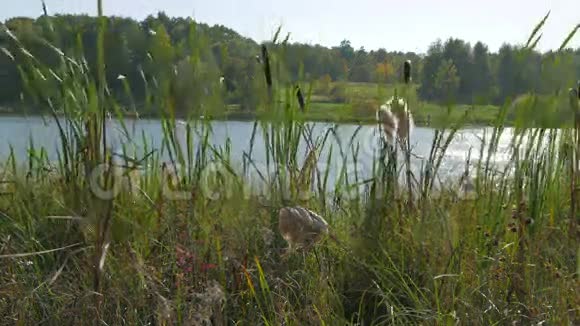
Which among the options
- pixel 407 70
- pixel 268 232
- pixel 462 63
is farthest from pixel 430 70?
pixel 268 232

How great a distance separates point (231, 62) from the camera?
2039 mm

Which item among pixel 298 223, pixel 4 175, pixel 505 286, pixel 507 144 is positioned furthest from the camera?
pixel 4 175

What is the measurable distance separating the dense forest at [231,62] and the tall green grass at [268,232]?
0.16 feet

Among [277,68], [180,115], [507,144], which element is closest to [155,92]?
[180,115]

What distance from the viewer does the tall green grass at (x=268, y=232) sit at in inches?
53.7

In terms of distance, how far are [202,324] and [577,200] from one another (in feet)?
2.96

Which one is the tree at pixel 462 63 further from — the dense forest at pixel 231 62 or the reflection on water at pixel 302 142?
the reflection on water at pixel 302 142

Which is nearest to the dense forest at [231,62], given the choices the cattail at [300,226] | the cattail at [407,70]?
the cattail at [407,70]

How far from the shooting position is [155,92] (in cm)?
175

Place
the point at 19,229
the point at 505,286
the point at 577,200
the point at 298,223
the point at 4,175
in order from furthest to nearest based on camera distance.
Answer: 1. the point at 4,175
2. the point at 19,229
3. the point at 577,200
4. the point at 505,286
5. the point at 298,223

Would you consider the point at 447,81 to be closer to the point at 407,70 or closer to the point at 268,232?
the point at 407,70

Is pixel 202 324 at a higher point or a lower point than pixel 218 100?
lower

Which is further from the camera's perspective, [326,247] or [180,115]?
[180,115]

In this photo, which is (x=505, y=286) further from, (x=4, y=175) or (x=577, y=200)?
(x=4, y=175)
